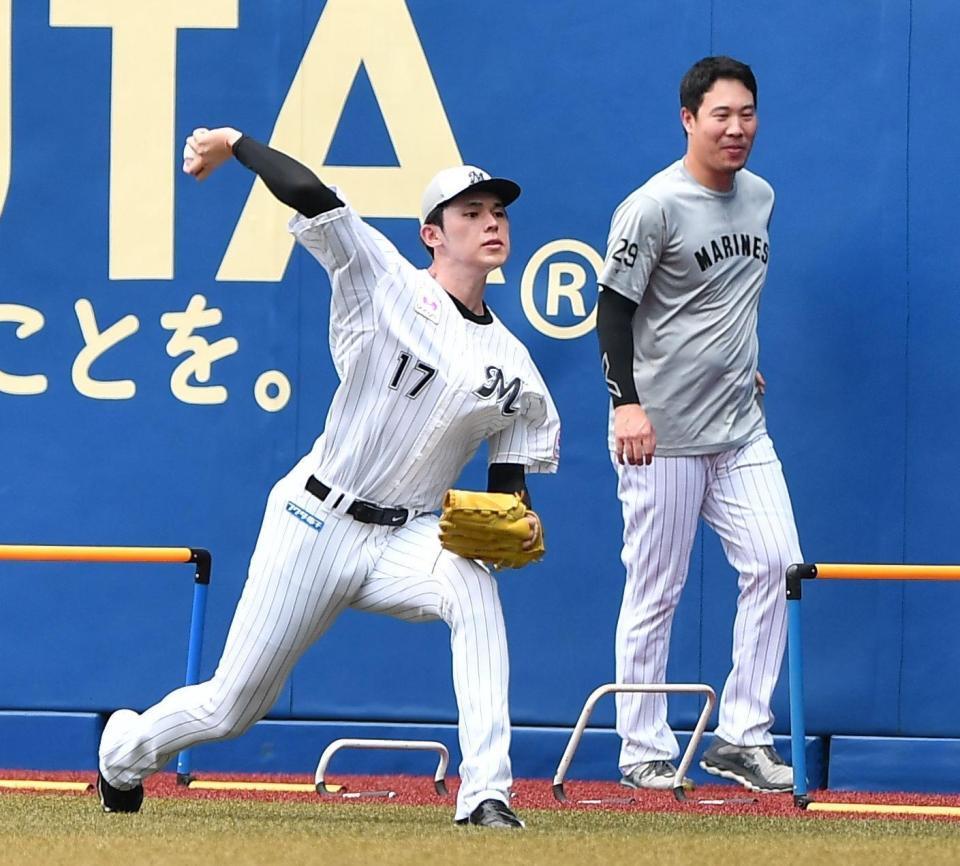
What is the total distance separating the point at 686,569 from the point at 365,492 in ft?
5.15

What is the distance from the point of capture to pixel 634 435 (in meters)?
6.24

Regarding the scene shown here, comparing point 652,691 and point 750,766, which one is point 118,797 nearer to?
point 652,691

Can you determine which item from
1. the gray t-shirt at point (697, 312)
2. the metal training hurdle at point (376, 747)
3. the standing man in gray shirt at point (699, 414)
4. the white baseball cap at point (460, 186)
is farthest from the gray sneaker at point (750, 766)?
the white baseball cap at point (460, 186)

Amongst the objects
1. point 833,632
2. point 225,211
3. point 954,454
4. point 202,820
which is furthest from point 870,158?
point 202,820

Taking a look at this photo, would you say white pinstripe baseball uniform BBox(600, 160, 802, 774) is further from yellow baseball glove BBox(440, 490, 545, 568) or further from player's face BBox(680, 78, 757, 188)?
yellow baseball glove BBox(440, 490, 545, 568)

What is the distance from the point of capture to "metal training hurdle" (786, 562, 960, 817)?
6043 mm

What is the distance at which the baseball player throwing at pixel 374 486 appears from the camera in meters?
5.46

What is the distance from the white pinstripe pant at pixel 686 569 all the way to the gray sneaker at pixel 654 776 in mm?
25

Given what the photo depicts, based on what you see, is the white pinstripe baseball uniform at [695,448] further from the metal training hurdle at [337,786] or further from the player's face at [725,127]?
the metal training hurdle at [337,786]

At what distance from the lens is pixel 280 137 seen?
7398 millimetres

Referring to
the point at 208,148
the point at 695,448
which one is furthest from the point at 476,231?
the point at 695,448

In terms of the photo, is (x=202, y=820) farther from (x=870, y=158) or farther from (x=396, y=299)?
(x=870, y=158)

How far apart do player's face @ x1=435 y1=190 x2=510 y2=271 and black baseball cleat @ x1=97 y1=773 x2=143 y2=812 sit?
1675 mm

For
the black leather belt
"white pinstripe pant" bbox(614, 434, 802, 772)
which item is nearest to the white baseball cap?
the black leather belt
